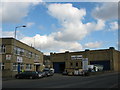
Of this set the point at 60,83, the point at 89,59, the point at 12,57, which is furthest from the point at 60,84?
the point at 89,59

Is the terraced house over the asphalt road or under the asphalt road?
over

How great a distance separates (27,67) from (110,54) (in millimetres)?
30554

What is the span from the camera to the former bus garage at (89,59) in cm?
6562

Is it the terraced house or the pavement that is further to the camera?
the terraced house

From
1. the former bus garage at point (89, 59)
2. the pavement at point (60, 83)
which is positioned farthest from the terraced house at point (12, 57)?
the former bus garage at point (89, 59)

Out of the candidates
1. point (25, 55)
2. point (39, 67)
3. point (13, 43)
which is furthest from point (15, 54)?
point (39, 67)

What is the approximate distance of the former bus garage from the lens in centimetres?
6562

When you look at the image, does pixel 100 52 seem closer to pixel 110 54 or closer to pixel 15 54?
pixel 110 54

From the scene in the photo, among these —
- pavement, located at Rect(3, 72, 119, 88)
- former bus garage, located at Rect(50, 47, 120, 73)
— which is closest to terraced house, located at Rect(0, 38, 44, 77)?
pavement, located at Rect(3, 72, 119, 88)

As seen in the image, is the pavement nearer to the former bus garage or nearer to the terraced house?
the terraced house

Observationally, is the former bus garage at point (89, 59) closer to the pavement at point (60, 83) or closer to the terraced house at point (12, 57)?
the terraced house at point (12, 57)

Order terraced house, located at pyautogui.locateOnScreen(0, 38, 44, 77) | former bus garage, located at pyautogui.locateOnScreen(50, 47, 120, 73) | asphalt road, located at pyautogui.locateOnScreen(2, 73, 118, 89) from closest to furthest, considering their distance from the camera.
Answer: asphalt road, located at pyautogui.locateOnScreen(2, 73, 118, 89), terraced house, located at pyautogui.locateOnScreen(0, 38, 44, 77), former bus garage, located at pyautogui.locateOnScreen(50, 47, 120, 73)

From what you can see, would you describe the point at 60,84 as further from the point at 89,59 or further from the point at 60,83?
the point at 89,59

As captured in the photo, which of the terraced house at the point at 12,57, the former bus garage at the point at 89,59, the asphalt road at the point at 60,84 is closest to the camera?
the asphalt road at the point at 60,84
